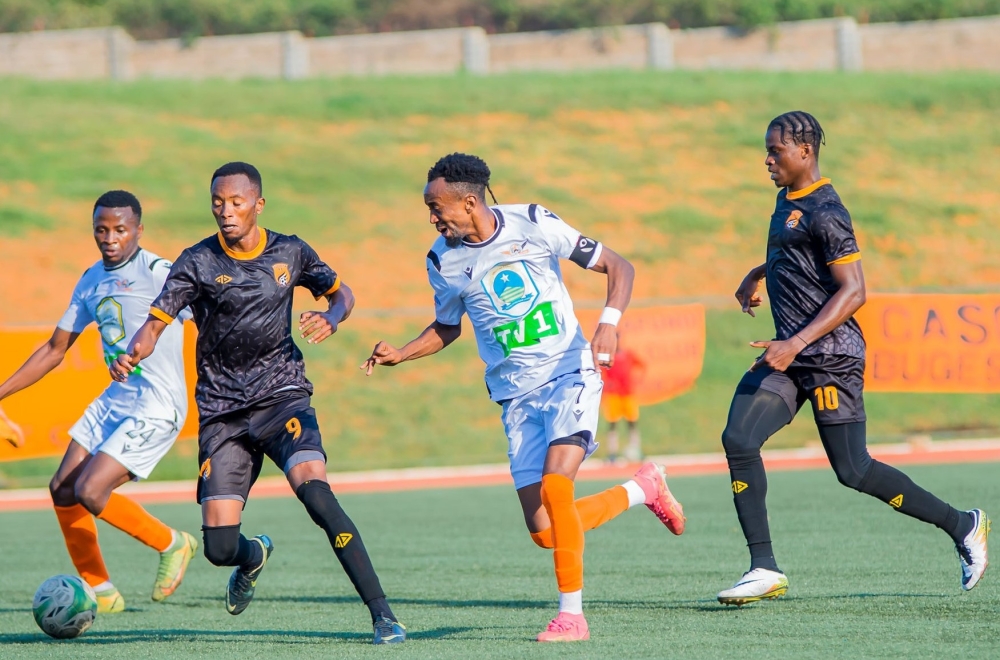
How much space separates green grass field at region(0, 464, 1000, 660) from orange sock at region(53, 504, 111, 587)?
1.26 ft

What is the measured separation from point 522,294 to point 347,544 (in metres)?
1.44

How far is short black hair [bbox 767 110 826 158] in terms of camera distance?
6535 mm

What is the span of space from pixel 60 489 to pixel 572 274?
64.7 ft

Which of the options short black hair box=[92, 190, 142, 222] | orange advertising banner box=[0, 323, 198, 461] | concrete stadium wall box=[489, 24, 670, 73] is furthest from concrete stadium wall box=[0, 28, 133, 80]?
short black hair box=[92, 190, 142, 222]

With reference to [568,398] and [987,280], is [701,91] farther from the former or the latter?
[568,398]

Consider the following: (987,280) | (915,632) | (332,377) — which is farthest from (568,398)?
(987,280)

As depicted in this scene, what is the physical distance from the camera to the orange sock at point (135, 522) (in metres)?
7.68

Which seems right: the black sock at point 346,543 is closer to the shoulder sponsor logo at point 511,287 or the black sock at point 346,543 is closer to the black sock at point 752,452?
the shoulder sponsor logo at point 511,287

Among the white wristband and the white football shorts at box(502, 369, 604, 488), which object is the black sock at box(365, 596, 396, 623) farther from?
the white wristband

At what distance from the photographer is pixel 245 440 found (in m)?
6.50

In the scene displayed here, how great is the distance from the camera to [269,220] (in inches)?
1144

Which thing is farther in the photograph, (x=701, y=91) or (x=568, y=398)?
(x=701, y=91)

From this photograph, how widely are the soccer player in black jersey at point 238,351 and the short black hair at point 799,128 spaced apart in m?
2.42

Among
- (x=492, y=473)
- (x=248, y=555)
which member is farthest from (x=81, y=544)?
(x=492, y=473)
